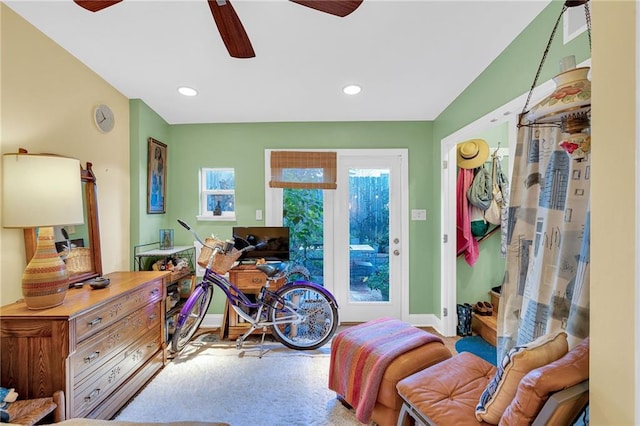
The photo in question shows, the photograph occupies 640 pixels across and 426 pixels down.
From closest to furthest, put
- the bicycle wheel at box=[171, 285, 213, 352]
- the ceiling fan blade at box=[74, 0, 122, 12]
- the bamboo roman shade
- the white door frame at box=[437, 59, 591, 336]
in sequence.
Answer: the ceiling fan blade at box=[74, 0, 122, 12], the bicycle wheel at box=[171, 285, 213, 352], the white door frame at box=[437, 59, 591, 336], the bamboo roman shade

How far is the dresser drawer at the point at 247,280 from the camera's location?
9.07ft

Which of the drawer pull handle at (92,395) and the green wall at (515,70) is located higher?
the green wall at (515,70)

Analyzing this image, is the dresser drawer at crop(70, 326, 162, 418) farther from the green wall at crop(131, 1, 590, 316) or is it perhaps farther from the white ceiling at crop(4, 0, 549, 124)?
the white ceiling at crop(4, 0, 549, 124)

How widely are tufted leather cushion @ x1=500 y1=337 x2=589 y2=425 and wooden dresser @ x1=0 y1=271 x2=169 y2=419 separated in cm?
207

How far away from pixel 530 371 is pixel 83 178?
9.75 feet

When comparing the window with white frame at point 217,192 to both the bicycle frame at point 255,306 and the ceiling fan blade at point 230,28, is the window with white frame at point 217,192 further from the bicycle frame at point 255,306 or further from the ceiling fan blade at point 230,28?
the ceiling fan blade at point 230,28

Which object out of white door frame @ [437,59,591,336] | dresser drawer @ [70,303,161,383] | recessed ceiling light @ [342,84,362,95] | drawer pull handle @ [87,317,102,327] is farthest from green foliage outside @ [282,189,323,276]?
drawer pull handle @ [87,317,102,327]

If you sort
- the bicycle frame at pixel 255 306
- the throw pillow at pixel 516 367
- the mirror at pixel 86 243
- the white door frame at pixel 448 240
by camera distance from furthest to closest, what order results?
the white door frame at pixel 448 240 < the bicycle frame at pixel 255 306 < the mirror at pixel 86 243 < the throw pillow at pixel 516 367

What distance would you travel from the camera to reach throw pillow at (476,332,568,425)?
3.40 feet

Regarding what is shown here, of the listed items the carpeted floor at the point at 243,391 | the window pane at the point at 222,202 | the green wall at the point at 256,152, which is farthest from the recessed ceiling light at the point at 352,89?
the carpeted floor at the point at 243,391

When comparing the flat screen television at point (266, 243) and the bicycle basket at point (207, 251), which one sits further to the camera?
the flat screen television at point (266, 243)

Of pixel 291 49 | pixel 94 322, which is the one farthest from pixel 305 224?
pixel 94 322

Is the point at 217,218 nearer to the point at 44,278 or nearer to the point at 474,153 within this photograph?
the point at 44,278

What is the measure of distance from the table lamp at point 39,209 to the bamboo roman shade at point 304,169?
1867 mm
